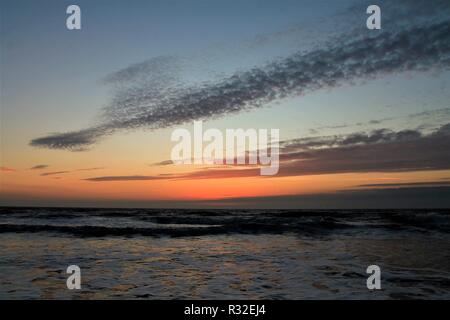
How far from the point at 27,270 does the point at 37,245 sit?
6.92m

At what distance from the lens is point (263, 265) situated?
12.2 metres

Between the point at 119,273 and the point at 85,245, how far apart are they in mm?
7906

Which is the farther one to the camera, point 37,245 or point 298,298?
point 37,245

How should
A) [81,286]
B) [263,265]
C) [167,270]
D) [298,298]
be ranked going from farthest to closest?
1. [263,265]
2. [167,270]
3. [81,286]
4. [298,298]
